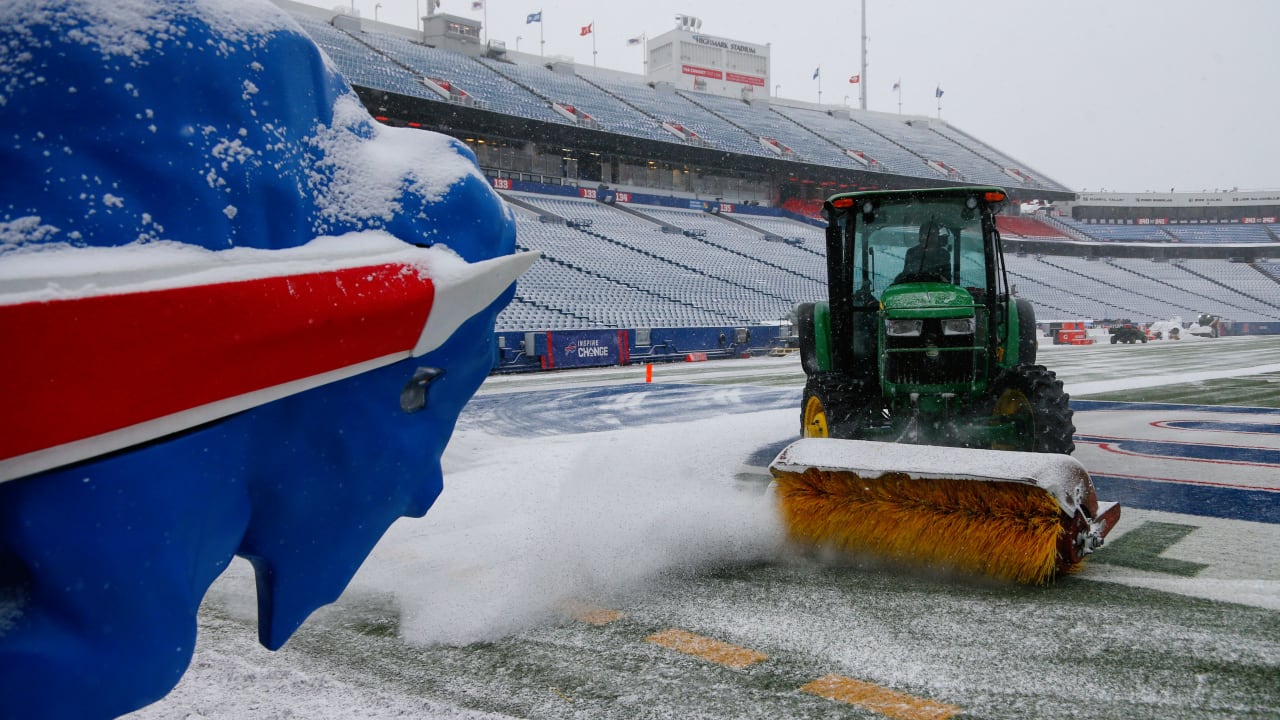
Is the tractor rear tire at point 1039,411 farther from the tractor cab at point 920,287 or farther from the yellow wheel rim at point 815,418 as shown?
the yellow wheel rim at point 815,418

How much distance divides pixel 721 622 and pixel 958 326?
3.12 m

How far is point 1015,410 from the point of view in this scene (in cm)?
562

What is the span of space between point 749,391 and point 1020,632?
11.0 meters

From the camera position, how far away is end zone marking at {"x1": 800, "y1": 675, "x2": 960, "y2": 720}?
8.18 feet

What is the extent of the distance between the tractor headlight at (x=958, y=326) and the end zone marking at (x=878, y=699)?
333 centimetres

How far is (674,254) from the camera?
112 ft

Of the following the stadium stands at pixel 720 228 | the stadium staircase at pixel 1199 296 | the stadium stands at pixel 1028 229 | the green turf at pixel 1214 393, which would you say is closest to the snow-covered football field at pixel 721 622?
the green turf at pixel 1214 393

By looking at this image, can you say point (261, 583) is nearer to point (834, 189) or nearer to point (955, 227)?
point (955, 227)

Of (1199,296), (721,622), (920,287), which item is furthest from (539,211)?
(1199,296)

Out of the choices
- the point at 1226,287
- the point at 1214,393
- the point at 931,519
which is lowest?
the point at 1226,287

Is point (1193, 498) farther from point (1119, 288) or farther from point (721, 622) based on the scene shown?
point (1119, 288)

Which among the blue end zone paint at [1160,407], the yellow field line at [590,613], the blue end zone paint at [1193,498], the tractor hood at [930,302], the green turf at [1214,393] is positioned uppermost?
the tractor hood at [930,302]

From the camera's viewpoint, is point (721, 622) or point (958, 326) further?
point (958, 326)

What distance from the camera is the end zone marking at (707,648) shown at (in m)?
2.95
